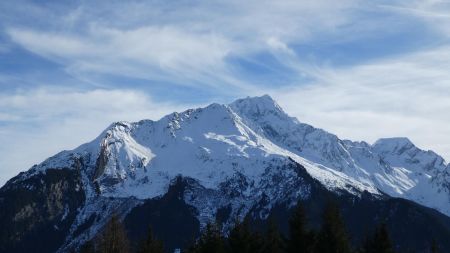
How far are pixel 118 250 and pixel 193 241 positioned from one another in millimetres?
8711

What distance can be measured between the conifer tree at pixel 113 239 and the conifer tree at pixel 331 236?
22.5 metres

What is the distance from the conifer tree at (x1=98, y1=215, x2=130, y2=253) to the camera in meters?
65.4

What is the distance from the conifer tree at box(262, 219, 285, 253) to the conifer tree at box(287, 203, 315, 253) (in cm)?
153

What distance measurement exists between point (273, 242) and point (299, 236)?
782 centimetres

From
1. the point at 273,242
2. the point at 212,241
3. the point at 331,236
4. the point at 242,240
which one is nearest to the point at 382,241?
the point at 331,236

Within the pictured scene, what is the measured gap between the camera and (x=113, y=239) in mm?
65438

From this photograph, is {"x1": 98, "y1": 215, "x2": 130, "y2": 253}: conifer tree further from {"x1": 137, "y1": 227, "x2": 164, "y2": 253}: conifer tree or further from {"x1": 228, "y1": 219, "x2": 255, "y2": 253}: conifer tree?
{"x1": 228, "y1": 219, "x2": 255, "y2": 253}: conifer tree

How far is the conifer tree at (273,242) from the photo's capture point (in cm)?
5527

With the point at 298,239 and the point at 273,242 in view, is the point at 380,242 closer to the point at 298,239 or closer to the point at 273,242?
the point at 298,239

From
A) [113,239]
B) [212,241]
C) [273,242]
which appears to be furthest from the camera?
[113,239]

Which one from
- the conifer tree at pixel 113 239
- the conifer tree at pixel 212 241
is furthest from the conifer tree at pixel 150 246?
the conifer tree at pixel 212 241

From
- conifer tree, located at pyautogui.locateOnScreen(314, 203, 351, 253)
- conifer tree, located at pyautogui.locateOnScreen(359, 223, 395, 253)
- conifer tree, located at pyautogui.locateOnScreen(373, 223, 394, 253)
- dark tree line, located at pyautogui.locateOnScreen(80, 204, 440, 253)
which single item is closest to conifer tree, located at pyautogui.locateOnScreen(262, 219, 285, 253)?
dark tree line, located at pyautogui.locateOnScreen(80, 204, 440, 253)

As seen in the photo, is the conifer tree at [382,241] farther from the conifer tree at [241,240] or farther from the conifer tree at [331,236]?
the conifer tree at [241,240]

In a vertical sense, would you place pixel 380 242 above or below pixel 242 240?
below
